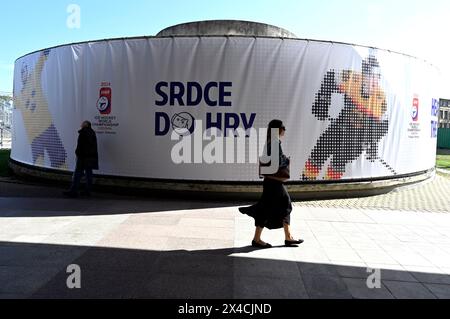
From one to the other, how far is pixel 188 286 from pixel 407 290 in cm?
242

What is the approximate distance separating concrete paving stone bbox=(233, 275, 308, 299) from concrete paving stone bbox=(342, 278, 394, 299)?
1.74 ft

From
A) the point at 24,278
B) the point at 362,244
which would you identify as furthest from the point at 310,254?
the point at 24,278

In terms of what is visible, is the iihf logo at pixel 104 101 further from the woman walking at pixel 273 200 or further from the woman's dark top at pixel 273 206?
the woman's dark top at pixel 273 206

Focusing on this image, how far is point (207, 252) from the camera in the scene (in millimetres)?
5477

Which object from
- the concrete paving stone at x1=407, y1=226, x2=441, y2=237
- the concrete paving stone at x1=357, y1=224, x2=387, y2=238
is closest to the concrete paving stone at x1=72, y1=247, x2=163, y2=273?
the concrete paving stone at x1=357, y1=224, x2=387, y2=238

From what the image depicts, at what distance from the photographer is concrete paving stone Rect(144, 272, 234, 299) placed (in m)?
4.04

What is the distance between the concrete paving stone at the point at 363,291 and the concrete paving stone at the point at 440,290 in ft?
1.75

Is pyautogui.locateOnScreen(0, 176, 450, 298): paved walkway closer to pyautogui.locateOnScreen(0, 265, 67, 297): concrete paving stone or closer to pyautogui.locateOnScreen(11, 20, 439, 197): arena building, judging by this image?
pyautogui.locateOnScreen(0, 265, 67, 297): concrete paving stone

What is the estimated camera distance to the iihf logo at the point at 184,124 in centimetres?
909

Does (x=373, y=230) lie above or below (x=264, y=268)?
below

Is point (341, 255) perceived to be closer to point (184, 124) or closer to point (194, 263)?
point (194, 263)

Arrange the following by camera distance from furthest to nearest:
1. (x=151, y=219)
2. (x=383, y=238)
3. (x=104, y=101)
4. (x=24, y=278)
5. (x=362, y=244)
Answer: (x=104, y=101)
(x=151, y=219)
(x=383, y=238)
(x=362, y=244)
(x=24, y=278)

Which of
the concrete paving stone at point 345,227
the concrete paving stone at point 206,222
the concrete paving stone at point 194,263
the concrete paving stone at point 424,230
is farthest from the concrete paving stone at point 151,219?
the concrete paving stone at point 424,230
